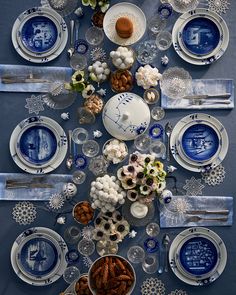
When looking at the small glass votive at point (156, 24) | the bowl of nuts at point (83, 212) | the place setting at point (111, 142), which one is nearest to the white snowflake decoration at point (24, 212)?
the place setting at point (111, 142)

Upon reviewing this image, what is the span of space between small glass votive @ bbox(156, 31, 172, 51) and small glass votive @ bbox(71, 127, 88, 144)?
2.08 feet

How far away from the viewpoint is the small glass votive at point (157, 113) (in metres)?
3.15

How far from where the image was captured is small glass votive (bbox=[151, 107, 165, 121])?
Answer: 3152mm

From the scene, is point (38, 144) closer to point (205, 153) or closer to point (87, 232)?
point (87, 232)

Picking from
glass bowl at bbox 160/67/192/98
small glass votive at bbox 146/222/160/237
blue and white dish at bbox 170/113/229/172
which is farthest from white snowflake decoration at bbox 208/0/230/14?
small glass votive at bbox 146/222/160/237

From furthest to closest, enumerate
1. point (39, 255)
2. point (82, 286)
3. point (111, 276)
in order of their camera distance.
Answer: point (39, 255), point (82, 286), point (111, 276)

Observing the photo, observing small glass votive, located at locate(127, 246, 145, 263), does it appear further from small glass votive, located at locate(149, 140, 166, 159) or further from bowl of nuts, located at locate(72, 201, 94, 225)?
small glass votive, located at locate(149, 140, 166, 159)

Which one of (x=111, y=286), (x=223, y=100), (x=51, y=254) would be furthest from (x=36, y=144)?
(x=223, y=100)

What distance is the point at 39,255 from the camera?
3.15 m

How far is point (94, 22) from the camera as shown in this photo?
315 cm

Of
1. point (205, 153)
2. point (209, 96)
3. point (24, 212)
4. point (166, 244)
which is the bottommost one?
point (166, 244)

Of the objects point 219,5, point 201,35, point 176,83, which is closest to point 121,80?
point 176,83

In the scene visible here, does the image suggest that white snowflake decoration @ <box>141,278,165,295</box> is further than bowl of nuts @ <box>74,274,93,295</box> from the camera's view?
Yes

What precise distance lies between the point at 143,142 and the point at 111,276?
0.75 meters
